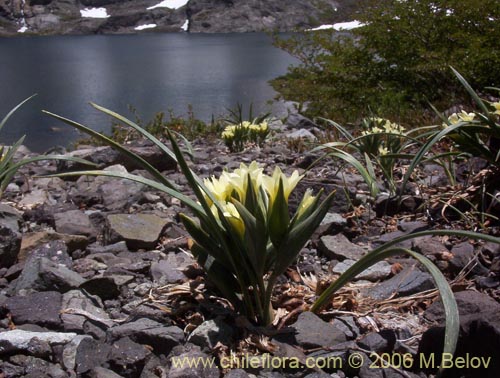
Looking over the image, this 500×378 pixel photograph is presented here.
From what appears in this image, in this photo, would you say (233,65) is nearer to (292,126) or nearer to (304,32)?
(304,32)

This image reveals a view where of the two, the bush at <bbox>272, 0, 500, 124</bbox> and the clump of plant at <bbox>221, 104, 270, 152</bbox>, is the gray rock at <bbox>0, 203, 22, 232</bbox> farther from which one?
the bush at <bbox>272, 0, 500, 124</bbox>

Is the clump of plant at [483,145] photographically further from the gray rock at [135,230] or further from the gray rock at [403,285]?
the gray rock at [135,230]

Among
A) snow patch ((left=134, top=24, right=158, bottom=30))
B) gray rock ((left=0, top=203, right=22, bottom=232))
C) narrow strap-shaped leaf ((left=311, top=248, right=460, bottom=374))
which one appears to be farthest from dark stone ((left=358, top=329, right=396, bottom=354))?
snow patch ((left=134, top=24, right=158, bottom=30))

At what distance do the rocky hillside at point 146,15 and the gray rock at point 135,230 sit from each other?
Answer: 46577mm

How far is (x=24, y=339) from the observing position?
125 centimetres

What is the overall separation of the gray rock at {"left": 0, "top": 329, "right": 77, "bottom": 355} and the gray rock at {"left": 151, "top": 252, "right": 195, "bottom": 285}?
1.30ft

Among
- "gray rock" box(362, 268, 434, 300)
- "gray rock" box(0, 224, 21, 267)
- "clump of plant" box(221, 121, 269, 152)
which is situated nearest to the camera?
"gray rock" box(362, 268, 434, 300)

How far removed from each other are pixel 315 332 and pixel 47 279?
0.75 meters

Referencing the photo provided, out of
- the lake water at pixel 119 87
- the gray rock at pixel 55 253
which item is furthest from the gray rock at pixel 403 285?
the lake water at pixel 119 87

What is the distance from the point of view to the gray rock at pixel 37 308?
1388 mm

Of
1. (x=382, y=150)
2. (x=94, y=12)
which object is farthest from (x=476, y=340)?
(x=94, y=12)

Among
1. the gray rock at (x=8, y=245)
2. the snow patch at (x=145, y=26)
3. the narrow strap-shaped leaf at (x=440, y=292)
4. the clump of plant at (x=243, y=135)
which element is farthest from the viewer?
the snow patch at (x=145, y=26)

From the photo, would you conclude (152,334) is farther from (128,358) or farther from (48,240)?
(48,240)

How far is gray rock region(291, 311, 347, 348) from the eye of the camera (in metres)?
1.29
